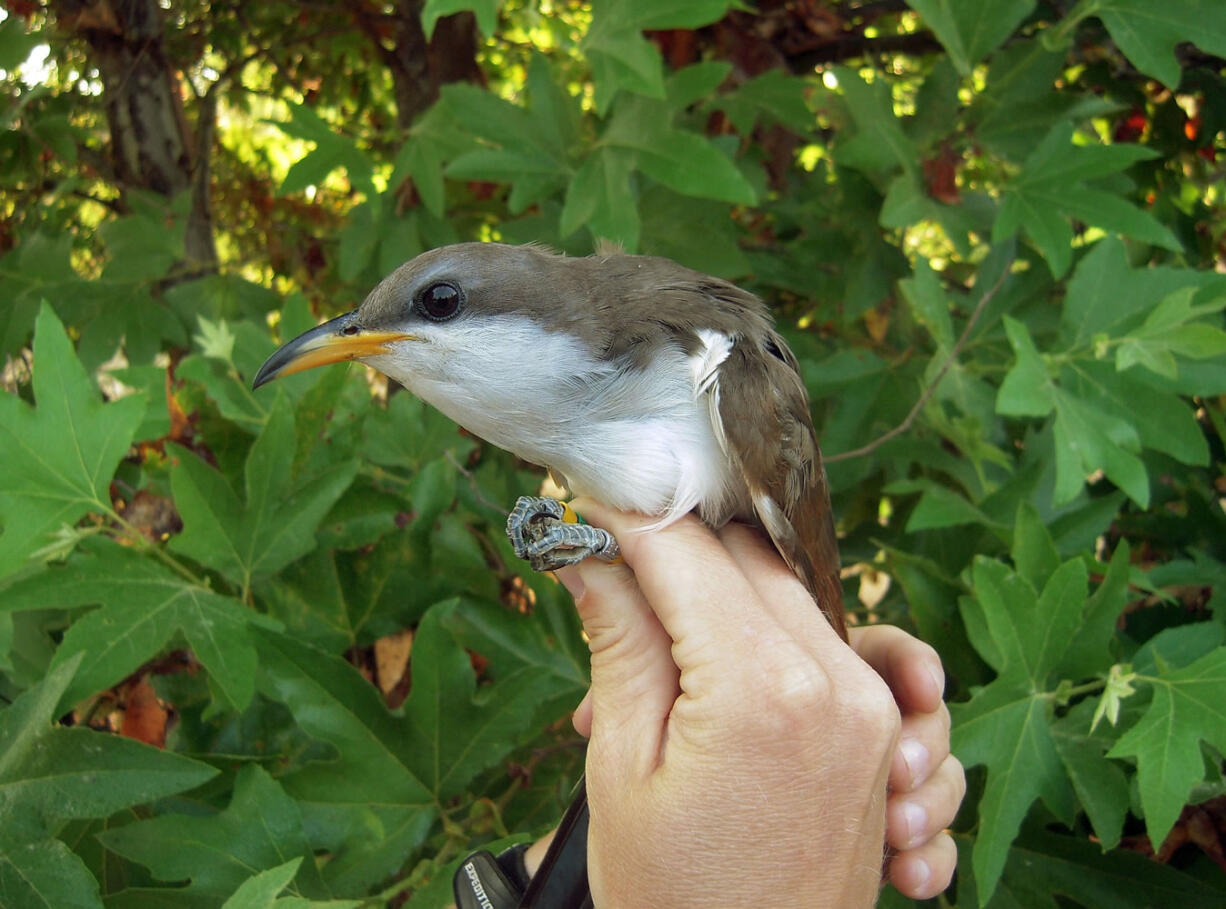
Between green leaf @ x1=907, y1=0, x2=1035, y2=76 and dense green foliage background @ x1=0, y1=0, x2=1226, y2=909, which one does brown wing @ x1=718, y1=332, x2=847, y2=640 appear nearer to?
dense green foliage background @ x1=0, y1=0, x2=1226, y2=909

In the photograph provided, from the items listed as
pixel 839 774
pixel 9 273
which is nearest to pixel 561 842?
pixel 839 774

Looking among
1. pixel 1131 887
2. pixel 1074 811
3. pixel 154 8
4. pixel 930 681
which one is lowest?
pixel 1131 887

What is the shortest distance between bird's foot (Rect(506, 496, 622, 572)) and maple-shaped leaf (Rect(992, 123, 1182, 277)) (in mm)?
1431

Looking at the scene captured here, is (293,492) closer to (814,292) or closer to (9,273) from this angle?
(9,273)

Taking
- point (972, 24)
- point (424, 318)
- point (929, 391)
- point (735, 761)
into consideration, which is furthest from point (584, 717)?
point (972, 24)

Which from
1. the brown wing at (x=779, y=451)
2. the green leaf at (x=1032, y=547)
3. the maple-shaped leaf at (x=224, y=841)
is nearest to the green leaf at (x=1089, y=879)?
the green leaf at (x=1032, y=547)

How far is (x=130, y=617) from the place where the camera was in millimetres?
1729

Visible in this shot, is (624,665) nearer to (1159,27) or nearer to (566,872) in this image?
(566,872)

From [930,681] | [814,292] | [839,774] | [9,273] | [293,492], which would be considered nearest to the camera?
[839,774]

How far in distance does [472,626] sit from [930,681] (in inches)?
39.2

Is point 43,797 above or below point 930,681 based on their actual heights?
above

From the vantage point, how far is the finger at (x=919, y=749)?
1.75 meters

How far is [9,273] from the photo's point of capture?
9.37ft

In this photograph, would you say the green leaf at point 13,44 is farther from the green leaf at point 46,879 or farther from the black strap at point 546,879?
the black strap at point 546,879
